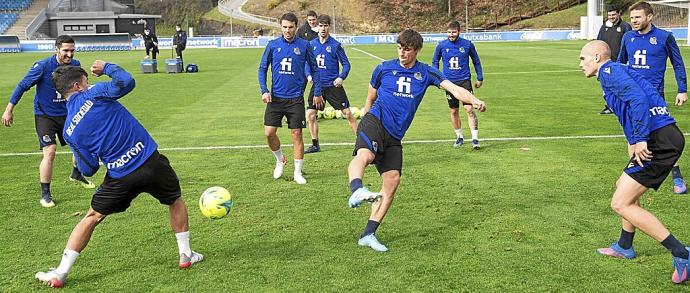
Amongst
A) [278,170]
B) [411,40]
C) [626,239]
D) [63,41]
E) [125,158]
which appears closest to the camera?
[125,158]

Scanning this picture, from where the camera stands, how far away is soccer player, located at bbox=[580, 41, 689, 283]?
570 cm

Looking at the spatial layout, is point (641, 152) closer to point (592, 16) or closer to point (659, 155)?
point (659, 155)

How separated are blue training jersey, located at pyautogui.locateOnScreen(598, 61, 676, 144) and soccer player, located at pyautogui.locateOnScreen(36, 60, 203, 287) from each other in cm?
396

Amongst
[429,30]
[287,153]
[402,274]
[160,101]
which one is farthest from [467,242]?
[429,30]

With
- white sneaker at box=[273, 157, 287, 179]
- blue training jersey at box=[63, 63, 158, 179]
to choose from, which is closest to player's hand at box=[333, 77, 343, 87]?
white sneaker at box=[273, 157, 287, 179]

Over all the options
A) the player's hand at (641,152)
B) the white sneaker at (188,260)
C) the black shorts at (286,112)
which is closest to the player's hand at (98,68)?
the white sneaker at (188,260)

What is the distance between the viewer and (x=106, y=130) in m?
5.93

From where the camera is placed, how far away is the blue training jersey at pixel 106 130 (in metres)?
5.89

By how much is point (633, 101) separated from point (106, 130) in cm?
443

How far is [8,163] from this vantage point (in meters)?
11.9

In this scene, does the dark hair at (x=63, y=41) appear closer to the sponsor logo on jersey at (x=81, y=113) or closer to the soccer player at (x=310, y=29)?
the sponsor logo on jersey at (x=81, y=113)

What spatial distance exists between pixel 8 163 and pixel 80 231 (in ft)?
22.3

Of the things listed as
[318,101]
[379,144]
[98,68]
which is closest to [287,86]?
[318,101]

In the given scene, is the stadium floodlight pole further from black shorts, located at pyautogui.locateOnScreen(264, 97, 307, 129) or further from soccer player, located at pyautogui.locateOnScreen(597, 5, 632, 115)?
black shorts, located at pyautogui.locateOnScreen(264, 97, 307, 129)
